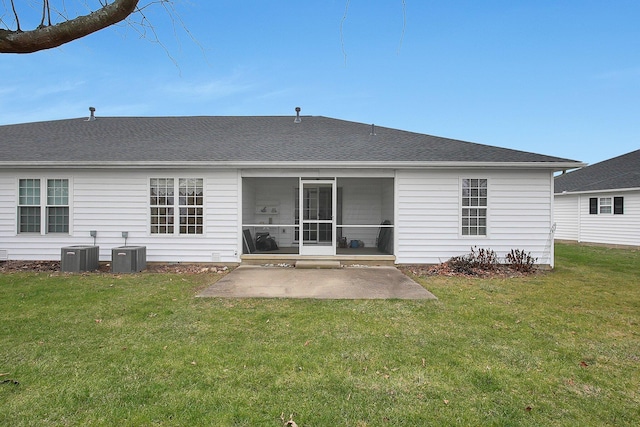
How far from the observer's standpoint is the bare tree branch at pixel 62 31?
2.16 metres

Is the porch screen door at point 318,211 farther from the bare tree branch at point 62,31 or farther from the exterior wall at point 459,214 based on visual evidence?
the bare tree branch at point 62,31

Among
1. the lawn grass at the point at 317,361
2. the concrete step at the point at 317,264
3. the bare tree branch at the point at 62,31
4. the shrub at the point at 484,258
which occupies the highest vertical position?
the bare tree branch at the point at 62,31

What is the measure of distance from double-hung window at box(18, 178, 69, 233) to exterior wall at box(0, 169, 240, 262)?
0.17 meters

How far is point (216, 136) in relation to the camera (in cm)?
1152

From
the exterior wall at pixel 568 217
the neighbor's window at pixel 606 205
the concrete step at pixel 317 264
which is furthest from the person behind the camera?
the exterior wall at pixel 568 217

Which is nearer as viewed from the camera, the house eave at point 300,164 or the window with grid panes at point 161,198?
the house eave at point 300,164

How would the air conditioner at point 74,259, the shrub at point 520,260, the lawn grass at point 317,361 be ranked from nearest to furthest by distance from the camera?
the lawn grass at point 317,361 → the air conditioner at point 74,259 → the shrub at point 520,260

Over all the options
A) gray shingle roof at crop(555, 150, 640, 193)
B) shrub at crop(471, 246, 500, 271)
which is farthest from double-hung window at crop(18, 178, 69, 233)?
gray shingle roof at crop(555, 150, 640, 193)

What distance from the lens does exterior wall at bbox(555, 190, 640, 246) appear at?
583 inches

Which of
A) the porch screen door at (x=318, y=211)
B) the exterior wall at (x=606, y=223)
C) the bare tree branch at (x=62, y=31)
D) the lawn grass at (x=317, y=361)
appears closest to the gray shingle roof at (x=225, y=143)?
the porch screen door at (x=318, y=211)

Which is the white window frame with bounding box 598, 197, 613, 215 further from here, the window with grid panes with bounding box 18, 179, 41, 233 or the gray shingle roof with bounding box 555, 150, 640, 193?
the window with grid panes with bounding box 18, 179, 41, 233

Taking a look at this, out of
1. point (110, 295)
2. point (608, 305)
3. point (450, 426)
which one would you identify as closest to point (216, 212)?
point (110, 295)

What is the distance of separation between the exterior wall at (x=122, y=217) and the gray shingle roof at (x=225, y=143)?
0.53 meters

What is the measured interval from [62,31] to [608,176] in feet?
75.6
